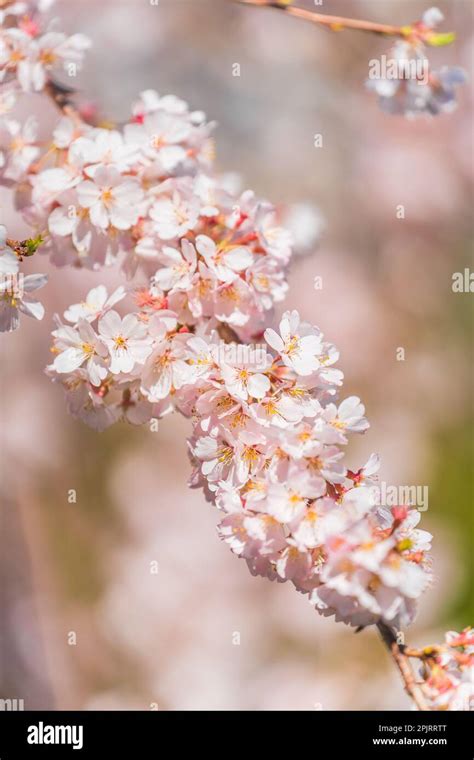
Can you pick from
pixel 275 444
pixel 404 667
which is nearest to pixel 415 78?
pixel 275 444

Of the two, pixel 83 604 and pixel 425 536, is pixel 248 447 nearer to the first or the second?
pixel 425 536

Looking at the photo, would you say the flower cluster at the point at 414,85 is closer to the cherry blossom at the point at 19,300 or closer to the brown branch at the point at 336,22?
the brown branch at the point at 336,22

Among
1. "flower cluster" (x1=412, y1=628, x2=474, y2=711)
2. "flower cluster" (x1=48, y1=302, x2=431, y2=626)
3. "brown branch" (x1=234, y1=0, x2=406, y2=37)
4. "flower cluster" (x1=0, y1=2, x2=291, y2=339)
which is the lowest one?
"flower cluster" (x1=412, y1=628, x2=474, y2=711)

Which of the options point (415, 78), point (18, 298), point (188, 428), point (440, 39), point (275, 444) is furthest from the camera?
point (188, 428)

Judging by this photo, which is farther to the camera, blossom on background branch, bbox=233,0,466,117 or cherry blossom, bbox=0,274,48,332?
blossom on background branch, bbox=233,0,466,117

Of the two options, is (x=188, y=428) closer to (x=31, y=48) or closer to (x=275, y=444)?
(x=31, y=48)

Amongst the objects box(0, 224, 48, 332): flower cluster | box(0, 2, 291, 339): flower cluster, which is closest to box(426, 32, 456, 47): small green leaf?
box(0, 2, 291, 339): flower cluster

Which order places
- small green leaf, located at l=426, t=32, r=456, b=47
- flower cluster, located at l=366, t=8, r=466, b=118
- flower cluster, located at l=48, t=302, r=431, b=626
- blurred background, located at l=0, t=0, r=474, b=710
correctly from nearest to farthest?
1. flower cluster, located at l=48, t=302, r=431, b=626
2. small green leaf, located at l=426, t=32, r=456, b=47
3. flower cluster, located at l=366, t=8, r=466, b=118
4. blurred background, located at l=0, t=0, r=474, b=710

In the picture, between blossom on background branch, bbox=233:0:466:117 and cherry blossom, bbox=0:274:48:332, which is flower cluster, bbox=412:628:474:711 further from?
blossom on background branch, bbox=233:0:466:117
